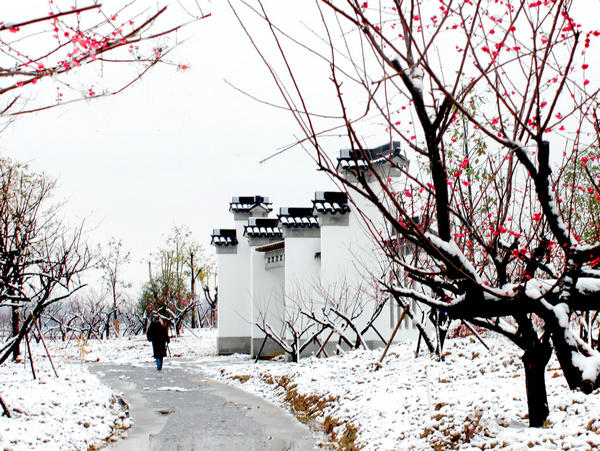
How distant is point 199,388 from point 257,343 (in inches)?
321

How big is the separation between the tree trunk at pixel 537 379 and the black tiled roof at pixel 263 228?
1815 cm

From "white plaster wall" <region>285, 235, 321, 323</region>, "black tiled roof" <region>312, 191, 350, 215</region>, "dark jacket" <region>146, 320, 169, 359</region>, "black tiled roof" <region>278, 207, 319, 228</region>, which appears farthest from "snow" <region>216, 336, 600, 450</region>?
"black tiled roof" <region>278, 207, 319, 228</region>

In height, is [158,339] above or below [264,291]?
below

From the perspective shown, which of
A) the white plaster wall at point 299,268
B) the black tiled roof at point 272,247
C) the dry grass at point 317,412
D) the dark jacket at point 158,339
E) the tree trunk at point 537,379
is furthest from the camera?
the black tiled roof at point 272,247

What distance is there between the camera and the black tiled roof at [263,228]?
79.4ft

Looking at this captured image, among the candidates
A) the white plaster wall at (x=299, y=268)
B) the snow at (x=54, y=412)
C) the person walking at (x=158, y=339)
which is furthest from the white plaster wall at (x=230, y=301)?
the snow at (x=54, y=412)

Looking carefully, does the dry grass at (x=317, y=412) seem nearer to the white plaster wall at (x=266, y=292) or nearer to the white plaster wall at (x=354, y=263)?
the white plaster wall at (x=354, y=263)

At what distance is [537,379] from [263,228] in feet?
61.2

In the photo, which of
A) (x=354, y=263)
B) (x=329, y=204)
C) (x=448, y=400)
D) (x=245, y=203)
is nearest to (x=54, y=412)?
(x=448, y=400)

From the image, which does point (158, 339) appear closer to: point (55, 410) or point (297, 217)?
point (297, 217)

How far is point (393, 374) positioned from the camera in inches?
465

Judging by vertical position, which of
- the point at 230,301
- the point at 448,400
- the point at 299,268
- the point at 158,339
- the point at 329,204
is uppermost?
the point at 329,204

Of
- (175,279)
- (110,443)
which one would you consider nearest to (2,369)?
(110,443)

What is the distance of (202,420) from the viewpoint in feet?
35.3
